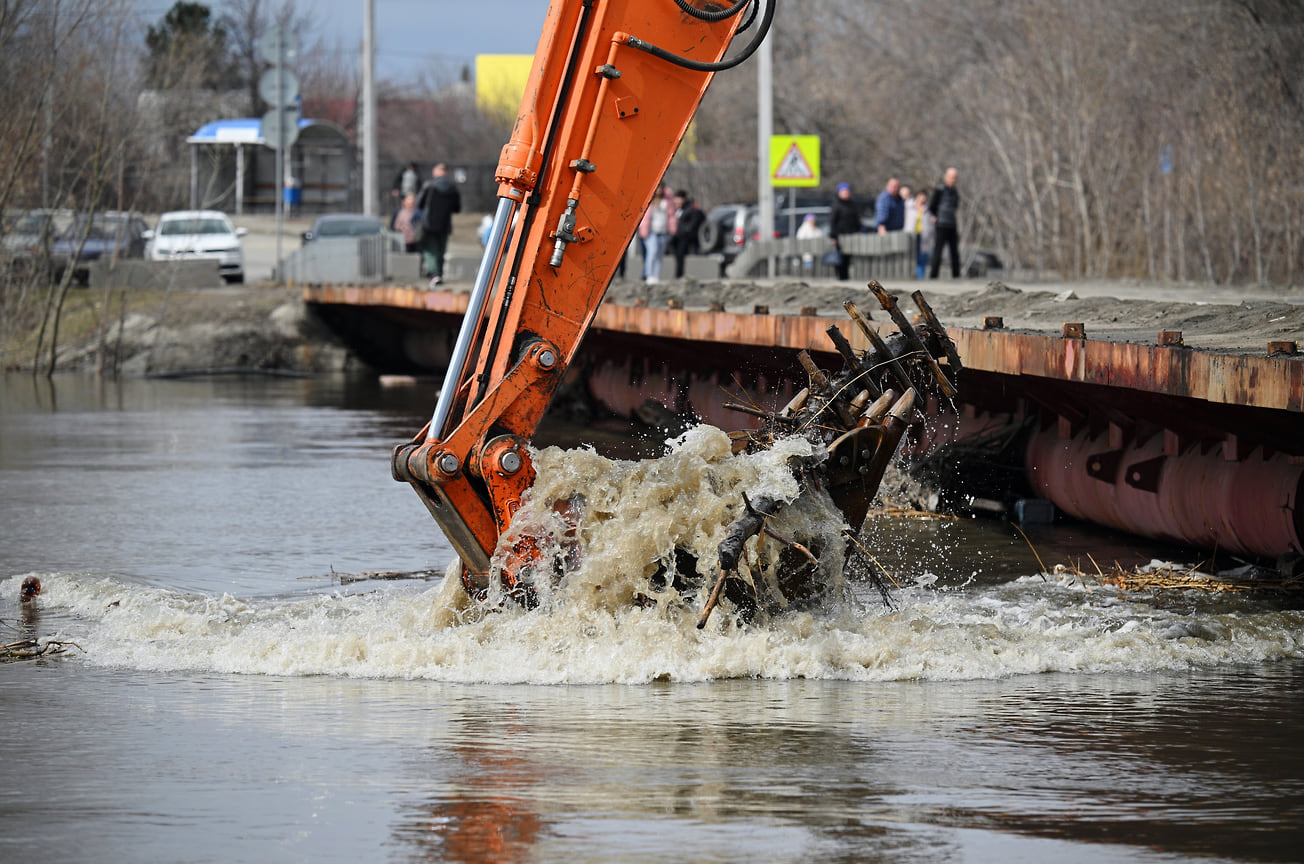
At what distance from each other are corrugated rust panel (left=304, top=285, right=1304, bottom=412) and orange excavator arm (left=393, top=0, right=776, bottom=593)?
105 inches

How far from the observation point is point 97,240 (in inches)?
1494

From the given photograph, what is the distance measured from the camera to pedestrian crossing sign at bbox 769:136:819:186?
94.3ft

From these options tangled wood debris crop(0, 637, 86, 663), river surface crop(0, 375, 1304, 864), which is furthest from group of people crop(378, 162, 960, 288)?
tangled wood debris crop(0, 637, 86, 663)

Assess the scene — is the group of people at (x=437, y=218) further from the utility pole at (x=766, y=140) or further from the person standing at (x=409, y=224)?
the utility pole at (x=766, y=140)

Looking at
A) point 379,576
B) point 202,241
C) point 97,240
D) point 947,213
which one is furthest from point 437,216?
point 379,576

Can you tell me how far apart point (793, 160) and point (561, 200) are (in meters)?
20.5

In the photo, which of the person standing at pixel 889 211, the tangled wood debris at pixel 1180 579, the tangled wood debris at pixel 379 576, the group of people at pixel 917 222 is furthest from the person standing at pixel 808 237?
the tangled wood debris at pixel 379 576

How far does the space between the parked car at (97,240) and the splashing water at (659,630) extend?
66.6ft

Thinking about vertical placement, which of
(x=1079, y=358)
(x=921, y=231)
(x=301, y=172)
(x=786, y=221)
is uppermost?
(x=301, y=172)

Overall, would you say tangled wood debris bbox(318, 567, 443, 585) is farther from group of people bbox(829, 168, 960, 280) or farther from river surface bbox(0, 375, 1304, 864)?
group of people bbox(829, 168, 960, 280)

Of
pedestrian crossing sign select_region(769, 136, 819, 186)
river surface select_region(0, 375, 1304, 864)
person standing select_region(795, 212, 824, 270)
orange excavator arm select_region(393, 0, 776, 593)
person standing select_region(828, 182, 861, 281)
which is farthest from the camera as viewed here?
person standing select_region(795, 212, 824, 270)

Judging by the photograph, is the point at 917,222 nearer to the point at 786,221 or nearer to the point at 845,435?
the point at 786,221

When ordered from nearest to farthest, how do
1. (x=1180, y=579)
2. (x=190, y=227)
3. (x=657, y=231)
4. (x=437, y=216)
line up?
(x=1180, y=579), (x=437, y=216), (x=657, y=231), (x=190, y=227)

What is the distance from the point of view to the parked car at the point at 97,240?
29148mm
